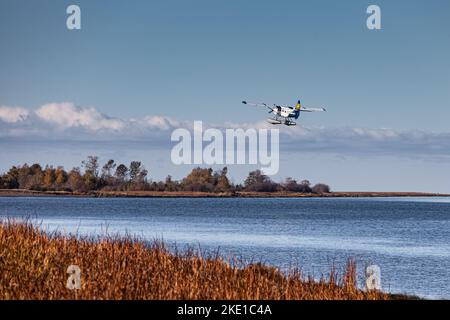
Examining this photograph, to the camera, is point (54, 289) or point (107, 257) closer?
point (54, 289)

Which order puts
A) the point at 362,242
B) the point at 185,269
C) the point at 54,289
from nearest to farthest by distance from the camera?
the point at 54,289, the point at 185,269, the point at 362,242

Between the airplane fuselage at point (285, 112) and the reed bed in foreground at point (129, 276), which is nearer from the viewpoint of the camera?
the reed bed in foreground at point (129, 276)

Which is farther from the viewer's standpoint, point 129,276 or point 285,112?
point 285,112

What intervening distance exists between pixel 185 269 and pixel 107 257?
3258mm

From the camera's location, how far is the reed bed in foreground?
957 inches

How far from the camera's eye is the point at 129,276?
2616cm

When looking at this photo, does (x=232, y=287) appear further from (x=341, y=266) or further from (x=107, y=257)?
(x=341, y=266)

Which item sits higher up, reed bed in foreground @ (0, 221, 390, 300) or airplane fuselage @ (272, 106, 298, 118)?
airplane fuselage @ (272, 106, 298, 118)

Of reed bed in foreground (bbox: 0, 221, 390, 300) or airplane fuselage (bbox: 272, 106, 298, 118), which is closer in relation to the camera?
reed bed in foreground (bbox: 0, 221, 390, 300)

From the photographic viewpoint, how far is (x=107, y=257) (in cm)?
3138

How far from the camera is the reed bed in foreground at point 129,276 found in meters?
24.3

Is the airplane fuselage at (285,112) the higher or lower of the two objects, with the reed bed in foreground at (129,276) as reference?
higher

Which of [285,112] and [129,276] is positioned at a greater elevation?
[285,112]
